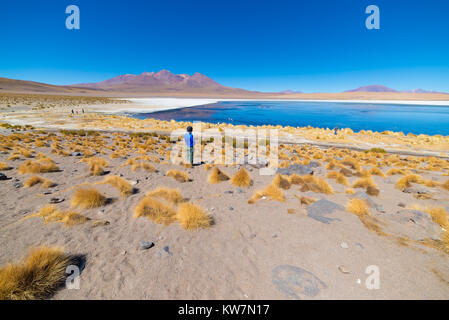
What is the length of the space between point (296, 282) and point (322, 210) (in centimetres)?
248

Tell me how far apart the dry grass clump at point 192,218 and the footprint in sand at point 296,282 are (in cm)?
175

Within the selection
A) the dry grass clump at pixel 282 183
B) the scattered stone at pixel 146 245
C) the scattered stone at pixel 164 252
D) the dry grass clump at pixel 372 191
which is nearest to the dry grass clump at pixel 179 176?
the dry grass clump at pixel 282 183

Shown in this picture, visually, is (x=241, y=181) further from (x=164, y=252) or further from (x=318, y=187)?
(x=164, y=252)

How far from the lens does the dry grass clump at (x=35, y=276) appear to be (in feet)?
7.91

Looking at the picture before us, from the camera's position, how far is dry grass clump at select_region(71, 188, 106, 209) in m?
4.78

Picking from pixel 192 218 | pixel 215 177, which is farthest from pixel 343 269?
pixel 215 177

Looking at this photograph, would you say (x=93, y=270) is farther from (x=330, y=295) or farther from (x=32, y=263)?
(x=330, y=295)

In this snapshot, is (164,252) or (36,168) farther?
(36,168)

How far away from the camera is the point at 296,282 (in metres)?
2.88

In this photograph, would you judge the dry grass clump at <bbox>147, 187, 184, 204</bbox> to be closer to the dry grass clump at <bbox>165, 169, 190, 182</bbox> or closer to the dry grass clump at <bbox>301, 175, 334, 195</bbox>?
the dry grass clump at <bbox>165, 169, 190, 182</bbox>

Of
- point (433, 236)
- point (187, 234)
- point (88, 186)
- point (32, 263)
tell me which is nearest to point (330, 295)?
point (187, 234)

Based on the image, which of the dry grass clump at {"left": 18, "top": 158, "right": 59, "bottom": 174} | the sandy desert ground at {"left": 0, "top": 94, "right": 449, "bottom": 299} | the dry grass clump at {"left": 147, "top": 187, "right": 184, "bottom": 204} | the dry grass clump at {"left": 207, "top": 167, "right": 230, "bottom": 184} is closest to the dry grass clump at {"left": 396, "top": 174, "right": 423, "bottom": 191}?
the sandy desert ground at {"left": 0, "top": 94, "right": 449, "bottom": 299}
